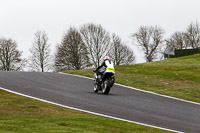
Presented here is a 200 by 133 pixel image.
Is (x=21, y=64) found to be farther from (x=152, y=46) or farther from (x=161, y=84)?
(x=161, y=84)

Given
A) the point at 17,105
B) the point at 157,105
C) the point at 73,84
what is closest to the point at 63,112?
the point at 17,105

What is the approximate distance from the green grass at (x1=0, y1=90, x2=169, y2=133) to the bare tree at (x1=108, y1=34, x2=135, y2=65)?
2716 inches

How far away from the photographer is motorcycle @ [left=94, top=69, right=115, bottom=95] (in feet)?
61.5

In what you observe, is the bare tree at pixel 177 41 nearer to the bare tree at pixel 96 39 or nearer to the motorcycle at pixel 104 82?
the bare tree at pixel 96 39

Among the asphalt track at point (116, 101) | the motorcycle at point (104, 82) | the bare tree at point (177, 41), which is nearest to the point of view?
the asphalt track at point (116, 101)

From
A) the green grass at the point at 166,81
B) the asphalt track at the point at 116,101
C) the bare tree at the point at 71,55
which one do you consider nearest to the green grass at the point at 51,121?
the asphalt track at the point at 116,101

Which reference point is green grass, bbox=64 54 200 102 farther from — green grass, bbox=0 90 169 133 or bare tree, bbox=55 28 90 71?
bare tree, bbox=55 28 90 71

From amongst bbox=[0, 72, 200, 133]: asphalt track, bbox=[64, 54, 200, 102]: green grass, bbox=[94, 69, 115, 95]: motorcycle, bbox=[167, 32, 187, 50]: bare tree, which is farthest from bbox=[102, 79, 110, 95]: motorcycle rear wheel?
bbox=[167, 32, 187, 50]: bare tree

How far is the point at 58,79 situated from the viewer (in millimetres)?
23969

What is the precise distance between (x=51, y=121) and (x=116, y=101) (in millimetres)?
6323

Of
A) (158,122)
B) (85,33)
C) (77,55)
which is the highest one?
(85,33)

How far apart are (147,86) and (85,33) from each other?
6285 cm

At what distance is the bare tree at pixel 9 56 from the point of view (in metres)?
73.6

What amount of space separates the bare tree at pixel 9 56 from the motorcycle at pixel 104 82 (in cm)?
5585
